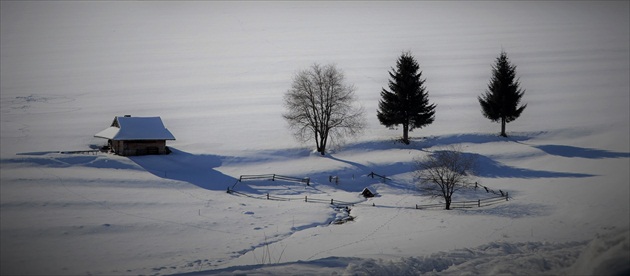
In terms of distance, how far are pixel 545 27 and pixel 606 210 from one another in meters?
120

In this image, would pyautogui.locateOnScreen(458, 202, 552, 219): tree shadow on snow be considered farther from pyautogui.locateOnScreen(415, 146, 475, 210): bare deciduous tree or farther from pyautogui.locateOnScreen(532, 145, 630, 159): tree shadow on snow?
pyautogui.locateOnScreen(532, 145, 630, 159): tree shadow on snow

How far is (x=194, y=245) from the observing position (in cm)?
2359

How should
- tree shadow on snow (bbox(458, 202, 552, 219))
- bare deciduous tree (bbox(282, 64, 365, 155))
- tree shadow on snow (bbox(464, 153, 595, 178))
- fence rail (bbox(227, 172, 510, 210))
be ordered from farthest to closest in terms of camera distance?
bare deciduous tree (bbox(282, 64, 365, 155)) → tree shadow on snow (bbox(464, 153, 595, 178)) → fence rail (bbox(227, 172, 510, 210)) → tree shadow on snow (bbox(458, 202, 552, 219))

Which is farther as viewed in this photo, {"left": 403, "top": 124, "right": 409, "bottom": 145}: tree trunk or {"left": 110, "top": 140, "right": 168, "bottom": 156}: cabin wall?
{"left": 403, "top": 124, "right": 409, "bottom": 145}: tree trunk

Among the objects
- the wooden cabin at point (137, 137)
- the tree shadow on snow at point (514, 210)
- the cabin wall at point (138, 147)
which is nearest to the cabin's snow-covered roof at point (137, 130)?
the wooden cabin at point (137, 137)

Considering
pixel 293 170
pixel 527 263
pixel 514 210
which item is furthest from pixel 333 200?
pixel 527 263

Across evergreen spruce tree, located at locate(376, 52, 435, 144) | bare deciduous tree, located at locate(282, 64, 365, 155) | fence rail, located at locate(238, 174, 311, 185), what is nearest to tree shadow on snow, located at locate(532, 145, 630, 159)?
evergreen spruce tree, located at locate(376, 52, 435, 144)

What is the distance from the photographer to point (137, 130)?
43.6 metres

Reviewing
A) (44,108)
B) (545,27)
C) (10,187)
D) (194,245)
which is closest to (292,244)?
(194,245)

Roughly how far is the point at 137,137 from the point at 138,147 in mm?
1177

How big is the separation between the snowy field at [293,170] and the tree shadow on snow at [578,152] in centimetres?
26

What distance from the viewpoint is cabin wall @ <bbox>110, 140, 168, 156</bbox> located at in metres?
42.9

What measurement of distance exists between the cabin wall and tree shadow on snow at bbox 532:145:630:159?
1370 inches

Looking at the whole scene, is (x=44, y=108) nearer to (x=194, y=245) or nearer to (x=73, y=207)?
(x=73, y=207)
